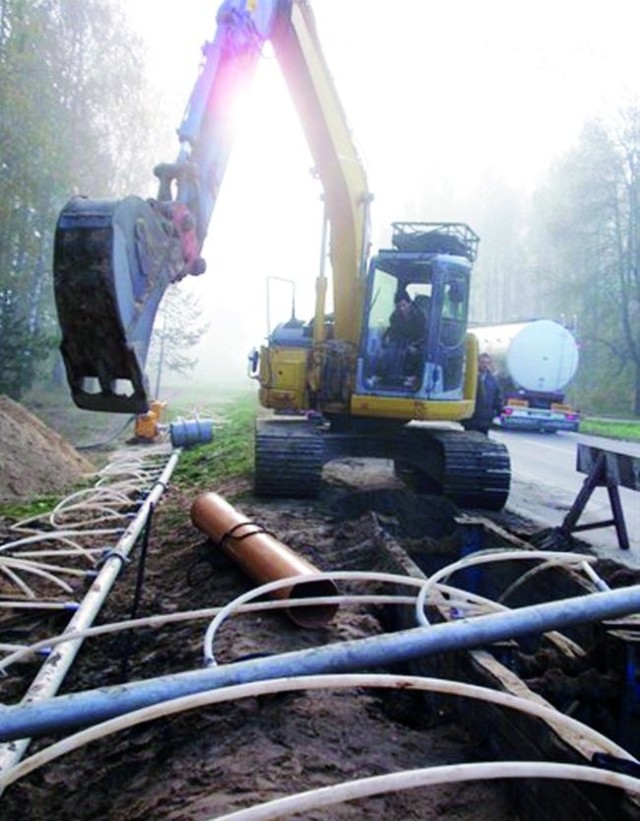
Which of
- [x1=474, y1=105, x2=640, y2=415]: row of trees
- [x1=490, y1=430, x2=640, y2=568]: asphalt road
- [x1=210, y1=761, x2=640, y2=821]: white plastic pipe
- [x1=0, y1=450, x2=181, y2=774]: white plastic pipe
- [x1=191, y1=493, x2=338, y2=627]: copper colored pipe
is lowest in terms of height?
[x1=490, y1=430, x2=640, y2=568]: asphalt road

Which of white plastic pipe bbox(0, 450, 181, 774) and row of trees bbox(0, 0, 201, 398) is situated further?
row of trees bbox(0, 0, 201, 398)

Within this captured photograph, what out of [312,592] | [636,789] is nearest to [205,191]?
[312,592]

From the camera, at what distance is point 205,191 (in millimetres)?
4961

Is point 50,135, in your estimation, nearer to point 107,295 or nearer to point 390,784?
point 107,295

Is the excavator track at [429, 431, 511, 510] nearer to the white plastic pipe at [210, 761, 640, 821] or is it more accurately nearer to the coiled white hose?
the coiled white hose

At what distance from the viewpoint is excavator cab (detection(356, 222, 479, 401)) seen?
7.80 metres

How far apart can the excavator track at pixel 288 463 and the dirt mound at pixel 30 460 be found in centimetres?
346

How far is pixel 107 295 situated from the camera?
3.52 m

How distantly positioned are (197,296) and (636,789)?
3782cm

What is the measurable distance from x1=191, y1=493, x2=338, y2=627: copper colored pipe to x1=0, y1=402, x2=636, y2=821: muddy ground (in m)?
0.10

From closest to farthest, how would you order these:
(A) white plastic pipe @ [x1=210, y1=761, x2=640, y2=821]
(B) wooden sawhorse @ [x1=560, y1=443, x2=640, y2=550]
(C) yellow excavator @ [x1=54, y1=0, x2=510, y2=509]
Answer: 1. (A) white plastic pipe @ [x1=210, y1=761, x2=640, y2=821]
2. (C) yellow excavator @ [x1=54, y1=0, x2=510, y2=509]
3. (B) wooden sawhorse @ [x1=560, y1=443, x2=640, y2=550]

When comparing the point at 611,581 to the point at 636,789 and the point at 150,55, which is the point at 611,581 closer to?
the point at 636,789

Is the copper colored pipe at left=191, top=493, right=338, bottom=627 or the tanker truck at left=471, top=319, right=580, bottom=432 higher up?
the tanker truck at left=471, top=319, right=580, bottom=432

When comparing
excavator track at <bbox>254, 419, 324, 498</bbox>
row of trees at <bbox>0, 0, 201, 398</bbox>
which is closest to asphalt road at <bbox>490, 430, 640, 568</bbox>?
excavator track at <bbox>254, 419, 324, 498</bbox>
